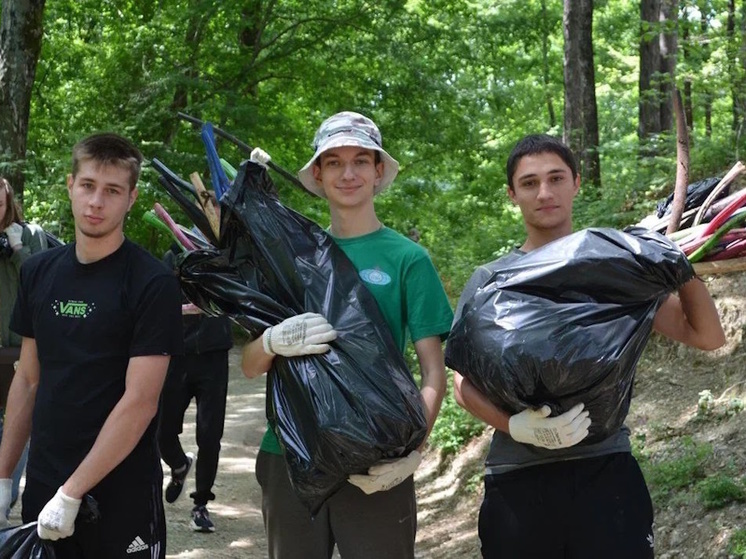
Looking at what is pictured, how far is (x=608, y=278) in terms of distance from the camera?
2.72 metres

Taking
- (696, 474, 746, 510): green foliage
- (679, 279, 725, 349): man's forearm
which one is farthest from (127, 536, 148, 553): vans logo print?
(696, 474, 746, 510): green foliage

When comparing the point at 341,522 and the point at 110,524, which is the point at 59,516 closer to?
the point at 110,524

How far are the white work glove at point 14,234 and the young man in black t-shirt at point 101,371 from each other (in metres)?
2.17

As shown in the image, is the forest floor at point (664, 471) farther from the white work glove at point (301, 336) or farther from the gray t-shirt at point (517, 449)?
the white work glove at point (301, 336)

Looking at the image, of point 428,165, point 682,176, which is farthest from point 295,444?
point 428,165

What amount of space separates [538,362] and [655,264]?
433mm

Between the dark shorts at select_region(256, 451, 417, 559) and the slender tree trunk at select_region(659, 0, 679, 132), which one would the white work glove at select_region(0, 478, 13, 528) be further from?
the slender tree trunk at select_region(659, 0, 679, 132)

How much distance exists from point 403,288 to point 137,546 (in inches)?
46.4

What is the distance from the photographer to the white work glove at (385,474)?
2801 mm

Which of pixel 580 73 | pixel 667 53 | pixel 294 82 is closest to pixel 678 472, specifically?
pixel 580 73

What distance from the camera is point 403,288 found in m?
3.14

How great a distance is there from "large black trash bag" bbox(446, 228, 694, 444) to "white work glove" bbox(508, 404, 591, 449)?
0.10 ft

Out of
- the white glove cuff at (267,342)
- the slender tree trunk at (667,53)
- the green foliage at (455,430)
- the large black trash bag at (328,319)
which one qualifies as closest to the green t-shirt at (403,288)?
the large black trash bag at (328,319)

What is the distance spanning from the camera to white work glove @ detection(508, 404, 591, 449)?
2648 mm
